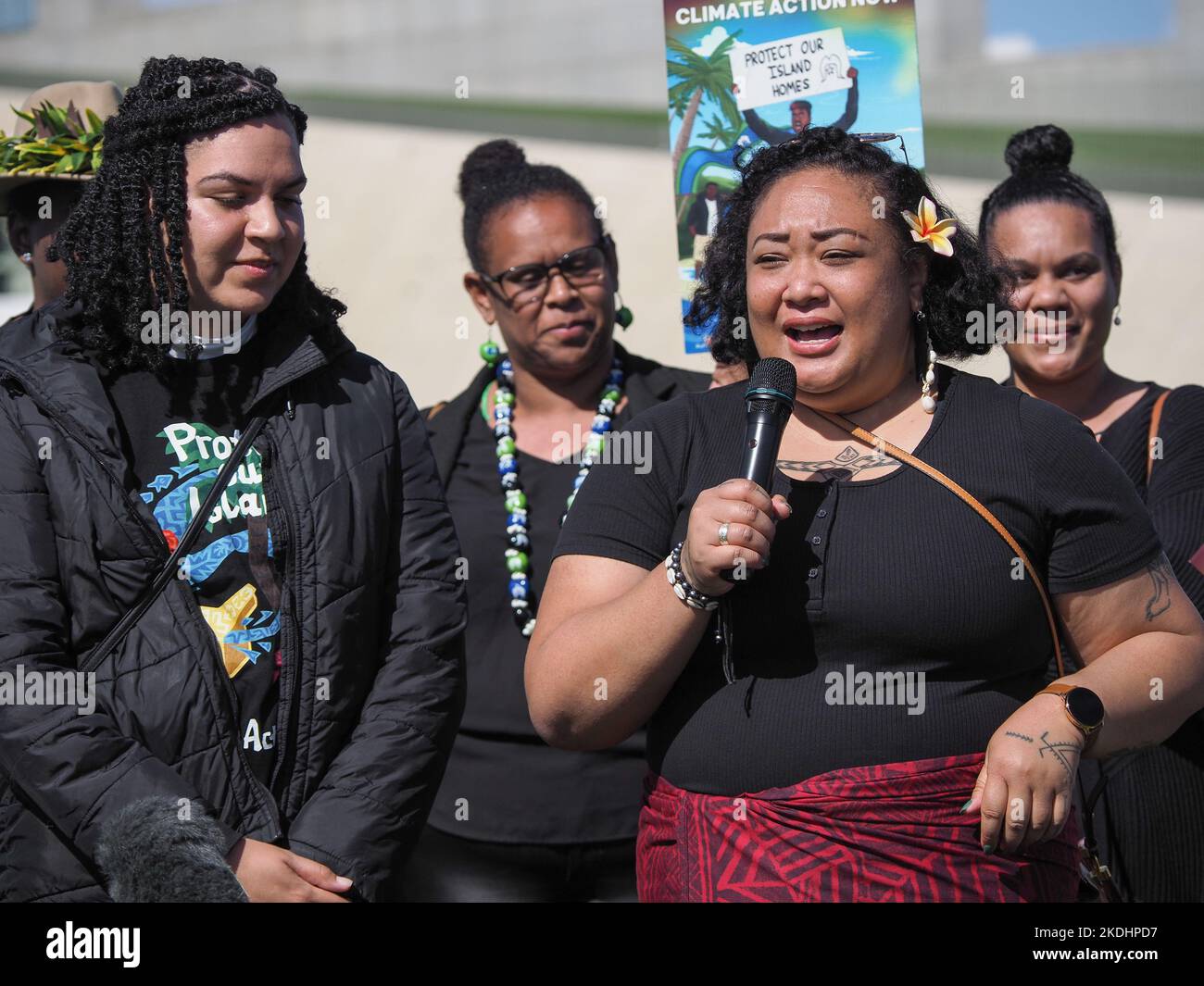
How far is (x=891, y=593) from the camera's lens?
2250mm

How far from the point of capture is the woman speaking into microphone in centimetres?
221

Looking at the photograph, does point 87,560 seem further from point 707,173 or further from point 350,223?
point 350,223

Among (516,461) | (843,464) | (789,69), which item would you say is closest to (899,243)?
(843,464)

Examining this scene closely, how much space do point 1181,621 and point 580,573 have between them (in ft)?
3.31

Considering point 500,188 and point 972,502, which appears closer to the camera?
point 972,502

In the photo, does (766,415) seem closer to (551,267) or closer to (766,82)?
(766,82)

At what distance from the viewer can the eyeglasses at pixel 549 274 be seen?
3938 millimetres

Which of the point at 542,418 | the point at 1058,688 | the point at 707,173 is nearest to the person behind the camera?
the point at 1058,688

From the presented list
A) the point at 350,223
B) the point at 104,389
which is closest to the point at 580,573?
the point at 104,389

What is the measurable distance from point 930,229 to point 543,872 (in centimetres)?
180

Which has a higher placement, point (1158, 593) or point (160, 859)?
point (1158, 593)

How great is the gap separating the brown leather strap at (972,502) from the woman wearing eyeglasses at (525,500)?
1298 millimetres

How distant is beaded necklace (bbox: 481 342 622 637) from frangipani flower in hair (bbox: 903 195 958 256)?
3.56 ft
